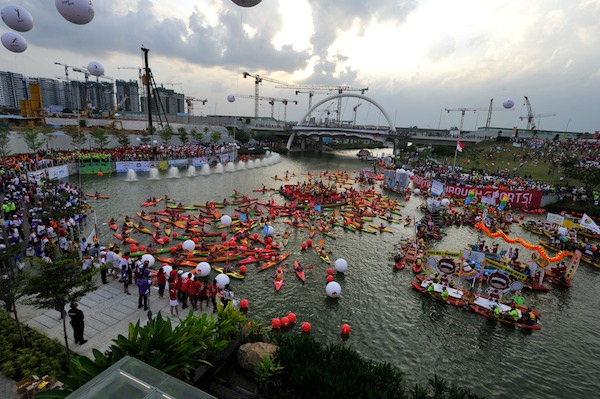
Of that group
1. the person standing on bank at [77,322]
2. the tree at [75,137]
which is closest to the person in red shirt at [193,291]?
the person standing on bank at [77,322]

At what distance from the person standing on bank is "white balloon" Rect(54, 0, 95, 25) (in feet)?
49.8

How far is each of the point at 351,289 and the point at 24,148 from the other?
194 ft

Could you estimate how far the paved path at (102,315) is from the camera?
12414 mm

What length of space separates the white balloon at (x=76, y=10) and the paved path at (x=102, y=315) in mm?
14570

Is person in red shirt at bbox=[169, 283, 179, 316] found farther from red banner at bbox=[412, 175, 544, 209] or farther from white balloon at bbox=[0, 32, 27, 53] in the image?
red banner at bbox=[412, 175, 544, 209]

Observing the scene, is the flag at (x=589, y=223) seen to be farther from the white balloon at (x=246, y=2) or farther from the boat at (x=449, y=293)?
the white balloon at (x=246, y=2)

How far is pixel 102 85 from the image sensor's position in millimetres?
145375

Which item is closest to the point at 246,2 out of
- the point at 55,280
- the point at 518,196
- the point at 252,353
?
the point at 55,280

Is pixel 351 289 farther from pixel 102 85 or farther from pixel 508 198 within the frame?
pixel 102 85

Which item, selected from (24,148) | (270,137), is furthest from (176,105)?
(24,148)

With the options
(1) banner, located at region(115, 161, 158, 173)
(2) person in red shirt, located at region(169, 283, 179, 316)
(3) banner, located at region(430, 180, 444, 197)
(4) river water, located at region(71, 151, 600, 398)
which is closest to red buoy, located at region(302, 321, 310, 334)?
(4) river water, located at region(71, 151, 600, 398)

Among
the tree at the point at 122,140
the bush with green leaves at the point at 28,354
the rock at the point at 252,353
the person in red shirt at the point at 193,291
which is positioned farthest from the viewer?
the tree at the point at 122,140

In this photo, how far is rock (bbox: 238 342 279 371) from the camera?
10.4m

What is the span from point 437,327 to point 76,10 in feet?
84.6
